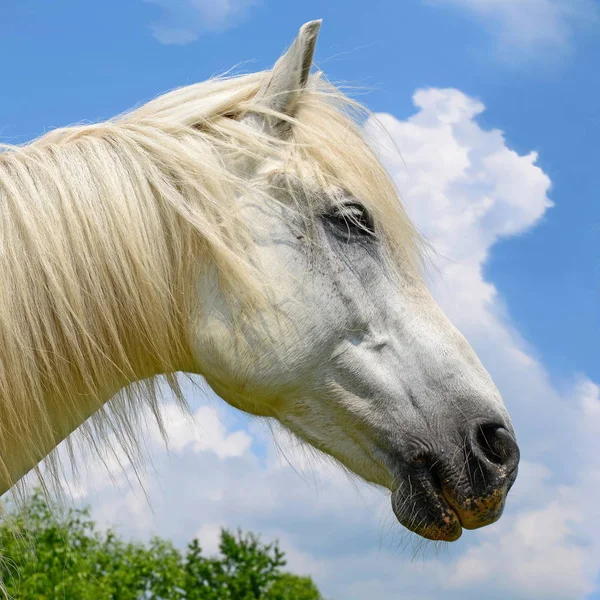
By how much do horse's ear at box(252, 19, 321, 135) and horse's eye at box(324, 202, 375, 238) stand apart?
1.30 ft

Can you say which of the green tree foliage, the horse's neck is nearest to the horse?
the horse's neck

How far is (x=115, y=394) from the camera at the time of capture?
268 centimetres

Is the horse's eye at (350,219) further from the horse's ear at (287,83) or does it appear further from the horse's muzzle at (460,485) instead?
the horse's muzzle at (460,485)

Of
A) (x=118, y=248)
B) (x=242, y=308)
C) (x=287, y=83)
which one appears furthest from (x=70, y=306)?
(x=287, y=83)

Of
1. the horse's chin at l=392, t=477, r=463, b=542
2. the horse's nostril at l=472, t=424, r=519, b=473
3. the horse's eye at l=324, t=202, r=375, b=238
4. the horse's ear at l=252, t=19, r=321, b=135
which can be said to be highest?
the horse's ear at l=252, t=19, r=321, b=135

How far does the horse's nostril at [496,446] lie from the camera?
2535mm

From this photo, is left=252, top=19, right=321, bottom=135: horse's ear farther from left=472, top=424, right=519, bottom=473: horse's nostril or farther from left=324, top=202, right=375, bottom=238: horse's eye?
left=472, top=424, right=519, bottom=473: horse's nostril

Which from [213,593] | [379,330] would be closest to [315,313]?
[379,330]

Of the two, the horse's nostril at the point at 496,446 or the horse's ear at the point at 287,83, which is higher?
the horse's ear at the point at 287,83

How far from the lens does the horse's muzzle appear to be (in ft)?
8.33

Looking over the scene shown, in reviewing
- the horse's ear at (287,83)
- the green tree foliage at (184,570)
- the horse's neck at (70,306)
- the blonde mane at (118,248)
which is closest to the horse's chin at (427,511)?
the blonde mane at (118,248)

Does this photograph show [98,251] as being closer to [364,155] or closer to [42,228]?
[42,228]

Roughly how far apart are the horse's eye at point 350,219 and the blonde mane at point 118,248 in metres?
0.05

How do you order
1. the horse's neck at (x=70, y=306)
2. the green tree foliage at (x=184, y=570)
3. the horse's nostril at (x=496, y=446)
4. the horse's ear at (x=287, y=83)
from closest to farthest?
1. the horse's neck at (x=70, y=306)
2. the horse's nostril at (x=496, y=446)
3. the horse's ear at (x=287, y=83)
4. the green tree foliage at (x=184, y=570)
